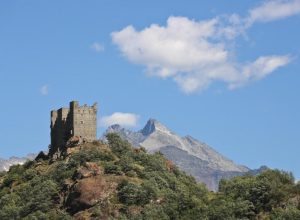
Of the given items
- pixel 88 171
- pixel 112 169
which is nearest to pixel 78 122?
pixel 88 171

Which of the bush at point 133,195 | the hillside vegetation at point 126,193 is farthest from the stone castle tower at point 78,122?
the bush at point 133,195

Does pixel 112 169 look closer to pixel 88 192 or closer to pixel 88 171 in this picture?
pixel 88 171

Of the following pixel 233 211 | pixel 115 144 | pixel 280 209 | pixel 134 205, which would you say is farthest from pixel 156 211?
pixel 115 144

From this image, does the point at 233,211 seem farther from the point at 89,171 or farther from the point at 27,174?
the point at 27,174

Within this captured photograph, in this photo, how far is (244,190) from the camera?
131250 mm

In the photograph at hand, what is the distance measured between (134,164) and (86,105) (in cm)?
1747

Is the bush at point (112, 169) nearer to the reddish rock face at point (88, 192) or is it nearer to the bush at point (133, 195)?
the reddish rock face at point (88, 192)

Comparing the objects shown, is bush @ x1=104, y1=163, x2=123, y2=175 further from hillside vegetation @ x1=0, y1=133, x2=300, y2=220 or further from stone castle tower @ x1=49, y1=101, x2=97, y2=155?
stone castle tower @ x1=49, y1=101, x2=97, y2=155

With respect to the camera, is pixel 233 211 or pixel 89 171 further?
pixel 89 171

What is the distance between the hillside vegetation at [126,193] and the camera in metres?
123

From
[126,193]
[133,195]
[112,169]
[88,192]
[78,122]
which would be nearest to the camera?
[133,195]

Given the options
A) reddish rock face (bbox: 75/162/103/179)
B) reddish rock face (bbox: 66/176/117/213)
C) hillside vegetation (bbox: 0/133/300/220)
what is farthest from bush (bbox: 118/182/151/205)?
reddish rock face (bbox: 75/162/103/179)

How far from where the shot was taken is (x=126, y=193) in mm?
127750

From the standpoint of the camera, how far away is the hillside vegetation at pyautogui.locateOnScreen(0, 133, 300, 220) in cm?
12294
